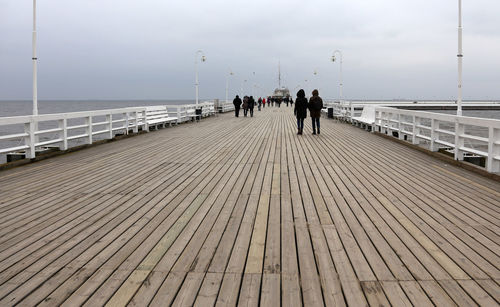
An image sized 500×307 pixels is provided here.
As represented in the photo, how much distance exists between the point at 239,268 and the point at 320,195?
121 inches

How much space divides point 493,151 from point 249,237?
559 cm

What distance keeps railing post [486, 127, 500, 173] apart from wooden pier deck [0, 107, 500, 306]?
0.34m

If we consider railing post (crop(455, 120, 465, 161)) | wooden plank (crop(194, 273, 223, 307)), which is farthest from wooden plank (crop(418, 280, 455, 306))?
railing post (crop(455, 120, 465, 161))

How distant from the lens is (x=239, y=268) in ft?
12.3

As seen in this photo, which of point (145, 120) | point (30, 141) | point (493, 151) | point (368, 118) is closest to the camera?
point (493, 151)

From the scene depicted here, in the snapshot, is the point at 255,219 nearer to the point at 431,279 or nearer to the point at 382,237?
the point at 382,237

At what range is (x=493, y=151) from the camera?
8031 mm

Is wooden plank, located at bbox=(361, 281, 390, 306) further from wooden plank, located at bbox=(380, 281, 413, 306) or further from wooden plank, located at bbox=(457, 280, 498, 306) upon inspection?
wooden plank, located at bbox=(457, 280, 498, 306)

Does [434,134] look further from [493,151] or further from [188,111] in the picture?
[188,111]

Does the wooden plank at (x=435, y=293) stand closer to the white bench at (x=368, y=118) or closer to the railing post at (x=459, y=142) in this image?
the railing post at (x=459, y=142)

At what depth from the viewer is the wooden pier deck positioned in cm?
331

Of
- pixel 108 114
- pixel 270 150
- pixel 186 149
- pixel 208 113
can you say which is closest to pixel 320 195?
pixel 270 150

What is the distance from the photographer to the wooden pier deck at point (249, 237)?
331cm

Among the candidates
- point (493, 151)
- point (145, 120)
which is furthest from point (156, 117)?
point (493, 151)
